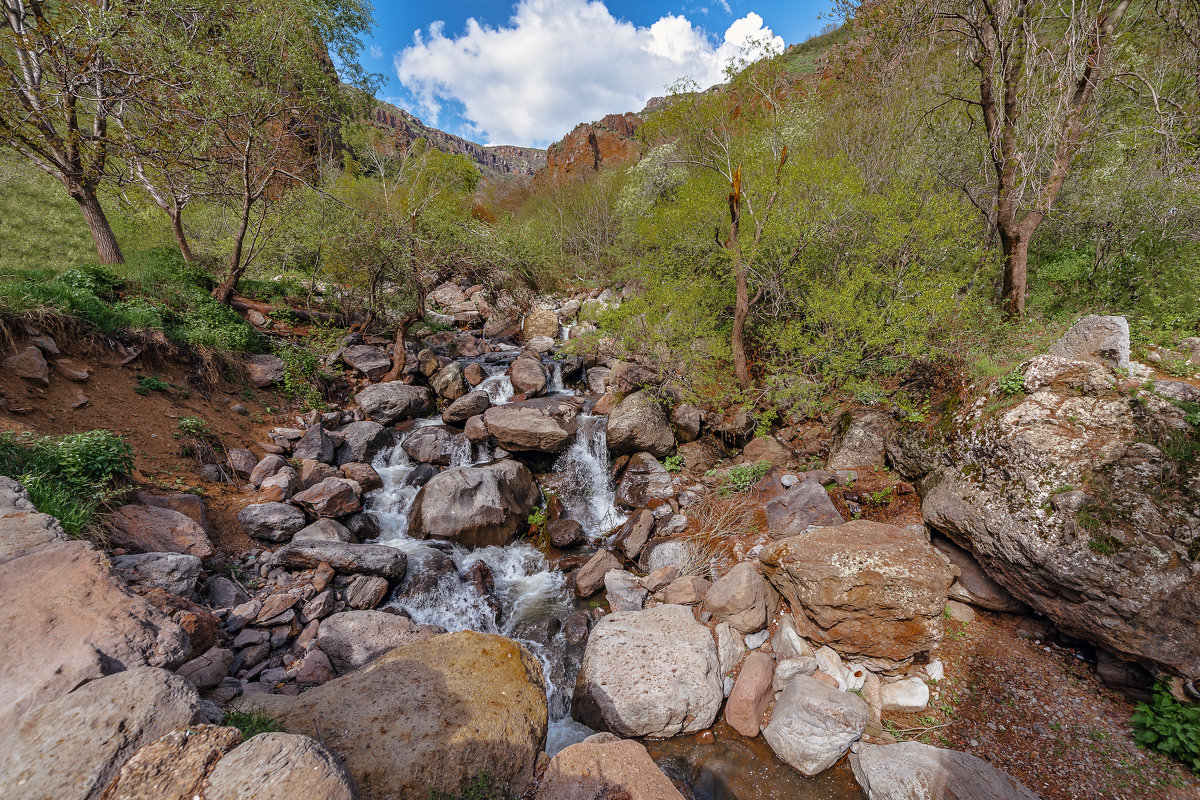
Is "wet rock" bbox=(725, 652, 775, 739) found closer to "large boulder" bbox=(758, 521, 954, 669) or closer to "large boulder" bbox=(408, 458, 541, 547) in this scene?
"large boulder" bbox=(758, 521, 954, 669)

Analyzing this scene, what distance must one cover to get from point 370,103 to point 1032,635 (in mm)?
19671

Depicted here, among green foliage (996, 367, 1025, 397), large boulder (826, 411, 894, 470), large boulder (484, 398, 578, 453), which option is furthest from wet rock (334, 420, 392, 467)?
green foliage (996, 367, 1025, 397)

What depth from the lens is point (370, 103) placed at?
43.6 feet

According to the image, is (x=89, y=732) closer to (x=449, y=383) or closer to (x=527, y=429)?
(x=527, y=429)

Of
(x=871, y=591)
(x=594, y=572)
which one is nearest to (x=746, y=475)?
(x=871, y=591)

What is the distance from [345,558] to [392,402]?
5.85m

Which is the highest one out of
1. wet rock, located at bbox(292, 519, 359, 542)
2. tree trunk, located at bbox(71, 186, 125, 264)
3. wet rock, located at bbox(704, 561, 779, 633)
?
tree trunk, located at bbox(71, 186, 125, 264)

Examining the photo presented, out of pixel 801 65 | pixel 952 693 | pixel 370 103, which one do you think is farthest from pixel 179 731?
pixel 801 65

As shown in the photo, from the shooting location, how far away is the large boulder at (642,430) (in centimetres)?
1041

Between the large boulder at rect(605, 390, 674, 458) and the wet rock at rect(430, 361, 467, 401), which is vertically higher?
the wet rock at rect(430, 361, 467, 401)

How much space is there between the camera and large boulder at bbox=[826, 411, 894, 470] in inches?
306

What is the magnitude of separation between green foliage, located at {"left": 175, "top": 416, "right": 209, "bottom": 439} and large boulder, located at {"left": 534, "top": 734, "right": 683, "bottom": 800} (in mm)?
8904

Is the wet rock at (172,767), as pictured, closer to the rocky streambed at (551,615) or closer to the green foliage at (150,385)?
the rocky streambed at (551,615)

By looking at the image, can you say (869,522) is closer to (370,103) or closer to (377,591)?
(377,591)
